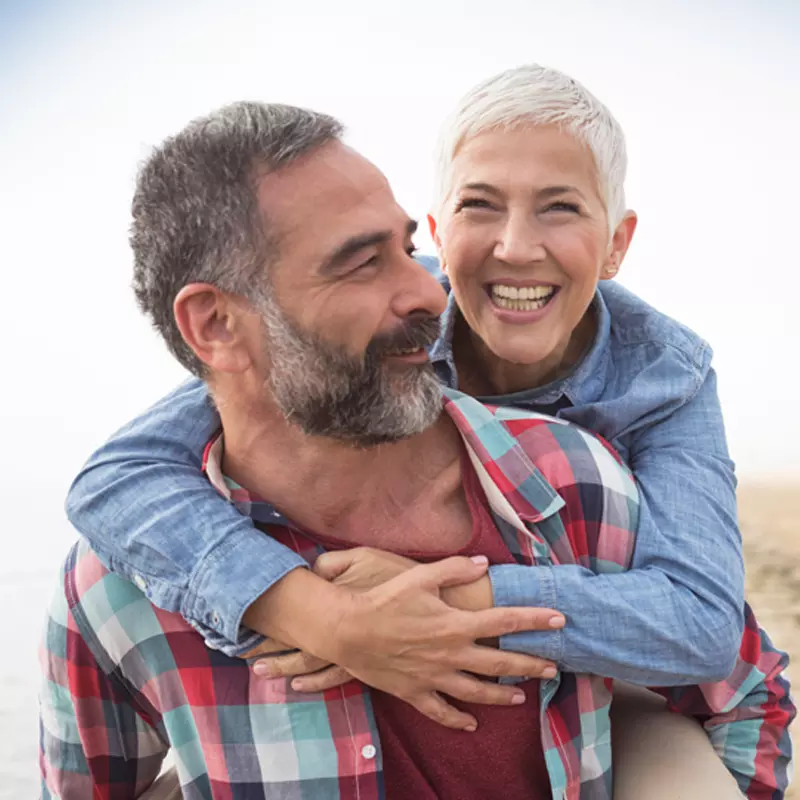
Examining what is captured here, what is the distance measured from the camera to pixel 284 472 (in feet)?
5.11

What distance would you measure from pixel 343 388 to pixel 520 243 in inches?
19.8

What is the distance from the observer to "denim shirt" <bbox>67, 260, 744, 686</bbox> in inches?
53.2

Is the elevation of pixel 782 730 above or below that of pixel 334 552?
below

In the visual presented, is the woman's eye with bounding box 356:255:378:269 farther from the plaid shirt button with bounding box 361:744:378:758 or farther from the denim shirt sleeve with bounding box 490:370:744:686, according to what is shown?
the plaid shirt button with bounding box 361:744:378:758

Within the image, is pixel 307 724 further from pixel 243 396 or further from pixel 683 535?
pixel 683 535

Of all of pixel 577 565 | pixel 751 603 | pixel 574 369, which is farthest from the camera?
pixel 751 603

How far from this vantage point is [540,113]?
1.75 m

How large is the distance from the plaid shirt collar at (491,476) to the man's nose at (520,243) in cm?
31

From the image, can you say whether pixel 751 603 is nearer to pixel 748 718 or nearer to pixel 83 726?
pixel 748 718

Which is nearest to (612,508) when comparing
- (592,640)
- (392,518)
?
(592,640)

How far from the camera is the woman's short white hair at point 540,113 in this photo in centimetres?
175

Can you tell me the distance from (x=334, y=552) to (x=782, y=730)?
833 millimetres

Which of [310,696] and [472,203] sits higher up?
[472,203]

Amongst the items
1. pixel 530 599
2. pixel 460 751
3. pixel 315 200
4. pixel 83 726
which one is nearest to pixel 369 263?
pixel 315 200
